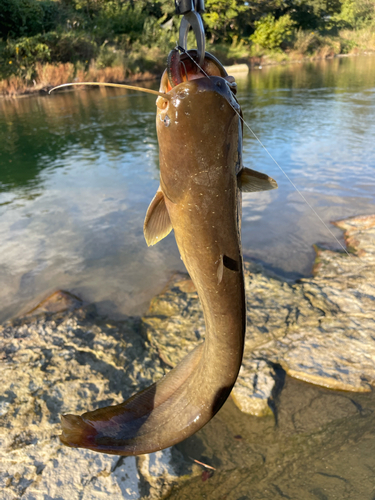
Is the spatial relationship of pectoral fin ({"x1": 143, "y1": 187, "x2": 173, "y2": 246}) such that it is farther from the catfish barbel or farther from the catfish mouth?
the catfish mouth

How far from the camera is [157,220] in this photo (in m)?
1.39

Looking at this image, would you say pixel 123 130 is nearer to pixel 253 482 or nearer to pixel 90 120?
pixel 90 120

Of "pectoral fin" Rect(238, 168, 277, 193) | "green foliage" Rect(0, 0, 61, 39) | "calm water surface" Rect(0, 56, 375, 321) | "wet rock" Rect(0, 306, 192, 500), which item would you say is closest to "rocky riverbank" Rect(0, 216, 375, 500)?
"wet rock" Rect(0, 306, 192, 500)

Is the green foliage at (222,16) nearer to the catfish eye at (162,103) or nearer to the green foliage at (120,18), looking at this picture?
the green foliage at (120,18)

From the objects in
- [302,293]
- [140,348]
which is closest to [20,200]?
[140,348]

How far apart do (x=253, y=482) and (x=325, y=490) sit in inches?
16.0

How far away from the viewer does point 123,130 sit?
39.9 feet

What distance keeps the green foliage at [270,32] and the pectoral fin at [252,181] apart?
41890mm

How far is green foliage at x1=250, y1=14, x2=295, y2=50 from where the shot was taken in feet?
122

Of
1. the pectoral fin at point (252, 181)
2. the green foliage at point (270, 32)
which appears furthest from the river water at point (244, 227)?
the green foliage at point (270, 32)

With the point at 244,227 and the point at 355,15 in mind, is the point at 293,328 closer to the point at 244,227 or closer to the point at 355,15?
the point at 244,227

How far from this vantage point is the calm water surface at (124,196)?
4727 mm

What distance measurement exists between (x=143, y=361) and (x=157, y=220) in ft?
6.32

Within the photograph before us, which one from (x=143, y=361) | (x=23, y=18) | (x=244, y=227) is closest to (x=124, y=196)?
(x=244, y=227)
